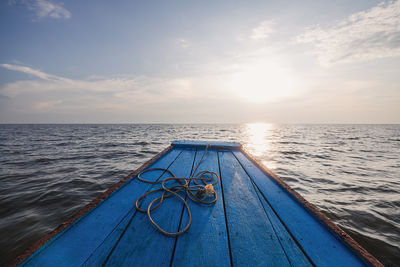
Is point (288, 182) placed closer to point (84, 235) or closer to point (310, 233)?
point (310, 233)

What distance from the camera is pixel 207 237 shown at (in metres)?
1.31

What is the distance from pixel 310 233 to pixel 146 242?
57.3 inches

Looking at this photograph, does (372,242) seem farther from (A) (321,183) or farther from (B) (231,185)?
(B) (231,185)

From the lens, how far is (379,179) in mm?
5297

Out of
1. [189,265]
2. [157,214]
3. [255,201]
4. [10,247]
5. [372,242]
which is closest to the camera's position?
[189,265]

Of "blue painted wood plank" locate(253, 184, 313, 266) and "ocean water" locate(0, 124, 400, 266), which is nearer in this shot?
"blue painted wood plank" locate(253, 184, 313, 266)

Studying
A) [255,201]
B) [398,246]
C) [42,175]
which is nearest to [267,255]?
[255,201]

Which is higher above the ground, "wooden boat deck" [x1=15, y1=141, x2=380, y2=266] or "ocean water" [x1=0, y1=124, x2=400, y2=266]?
"wooden boat deck" [x1=15, y1=141, x2=380, y2=266]

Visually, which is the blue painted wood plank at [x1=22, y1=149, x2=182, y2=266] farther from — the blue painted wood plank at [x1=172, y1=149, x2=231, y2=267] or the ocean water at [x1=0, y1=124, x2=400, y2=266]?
the ocean water at [x1=0, y1=124, x2=400, y2=266]

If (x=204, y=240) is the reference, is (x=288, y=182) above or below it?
below

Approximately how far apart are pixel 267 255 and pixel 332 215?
3333 mm

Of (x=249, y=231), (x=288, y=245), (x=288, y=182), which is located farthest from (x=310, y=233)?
(x=288, y=182)

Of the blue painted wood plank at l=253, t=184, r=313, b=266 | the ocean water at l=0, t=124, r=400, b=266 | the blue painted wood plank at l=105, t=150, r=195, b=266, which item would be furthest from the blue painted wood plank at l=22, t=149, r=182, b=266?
the ocean water at l=0, t=124, r=400, b=266

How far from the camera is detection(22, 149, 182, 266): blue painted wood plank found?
1.07m
